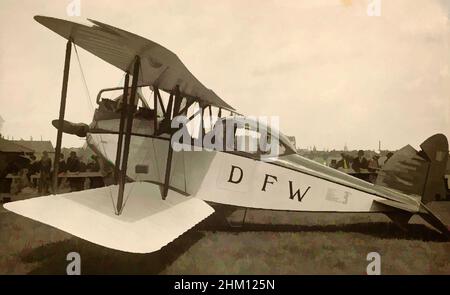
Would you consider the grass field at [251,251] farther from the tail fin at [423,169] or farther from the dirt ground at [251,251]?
the tail fin at [423,169]

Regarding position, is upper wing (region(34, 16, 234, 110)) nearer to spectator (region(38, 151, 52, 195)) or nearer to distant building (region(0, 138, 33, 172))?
distant building (region(0, 138, 33, 172))

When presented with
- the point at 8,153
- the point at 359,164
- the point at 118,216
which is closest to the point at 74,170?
the point at 8,153

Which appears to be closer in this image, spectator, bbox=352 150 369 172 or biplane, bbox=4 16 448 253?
biplane, bbox=4 16 448 253

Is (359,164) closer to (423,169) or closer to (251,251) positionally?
(423,169)

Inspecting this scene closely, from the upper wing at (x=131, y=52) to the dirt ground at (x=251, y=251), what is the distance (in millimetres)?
2388

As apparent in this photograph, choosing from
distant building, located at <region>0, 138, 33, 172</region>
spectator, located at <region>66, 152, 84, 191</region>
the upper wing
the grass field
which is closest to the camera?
the upper wing

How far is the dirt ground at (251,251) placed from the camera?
445 centimetres

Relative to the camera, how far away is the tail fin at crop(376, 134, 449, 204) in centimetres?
584

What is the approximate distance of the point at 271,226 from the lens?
6.72 m

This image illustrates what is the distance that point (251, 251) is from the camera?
5098mm

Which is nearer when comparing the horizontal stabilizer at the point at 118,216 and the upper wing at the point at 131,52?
the horizontal stabilizer at the point at 118,216

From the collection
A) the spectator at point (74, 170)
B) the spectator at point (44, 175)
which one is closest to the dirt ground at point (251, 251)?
the spectator at point (74, 170)

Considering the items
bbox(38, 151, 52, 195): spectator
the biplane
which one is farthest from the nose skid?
bbox(38, 151, 52, 195): spectator

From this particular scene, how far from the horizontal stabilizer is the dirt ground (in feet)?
1.83
